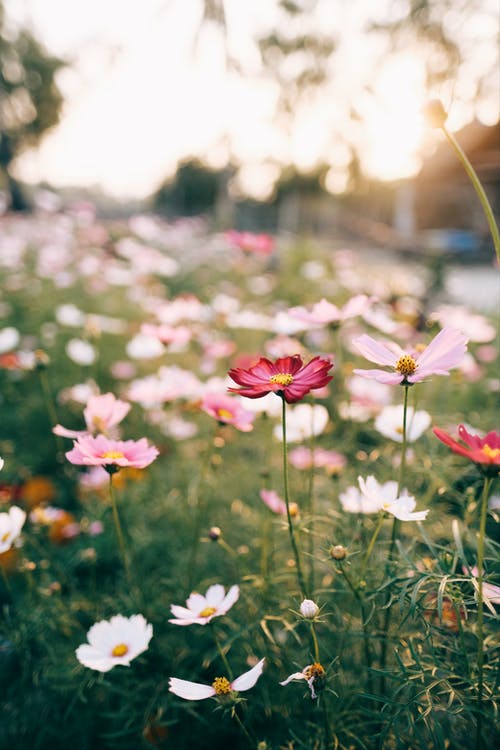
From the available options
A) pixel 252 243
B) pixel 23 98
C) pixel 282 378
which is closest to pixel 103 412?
pixel 282 378

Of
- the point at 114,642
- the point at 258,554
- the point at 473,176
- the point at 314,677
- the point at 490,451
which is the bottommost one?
the point at 258,554

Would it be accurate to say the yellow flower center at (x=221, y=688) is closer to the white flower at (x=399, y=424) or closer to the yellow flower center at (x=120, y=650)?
the yellow flower center at (x=120, y=650)

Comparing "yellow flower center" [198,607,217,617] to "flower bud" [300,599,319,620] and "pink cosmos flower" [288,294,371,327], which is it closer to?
"flower bud" [300,599,319,620]

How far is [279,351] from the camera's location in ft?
4.35

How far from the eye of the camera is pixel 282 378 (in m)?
0.67

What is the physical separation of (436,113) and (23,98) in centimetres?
1736

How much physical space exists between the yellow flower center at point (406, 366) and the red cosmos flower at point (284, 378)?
0.31 ft

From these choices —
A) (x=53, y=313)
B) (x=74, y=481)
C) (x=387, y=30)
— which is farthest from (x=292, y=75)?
(x=74, y=481)

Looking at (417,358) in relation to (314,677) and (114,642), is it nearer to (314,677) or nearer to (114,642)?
(314,677)

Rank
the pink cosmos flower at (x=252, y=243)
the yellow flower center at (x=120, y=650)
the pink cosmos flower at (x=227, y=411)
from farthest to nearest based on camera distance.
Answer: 1. the pink cosmos flower at (x=252, y=243)
2. the pink cosmos flower at (x=227, y=411)
3. the yellow flower center at (x=120, y=650)

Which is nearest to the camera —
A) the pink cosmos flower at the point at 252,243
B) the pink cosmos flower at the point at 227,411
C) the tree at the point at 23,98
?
the pink cosmos flower at the point at 227,411

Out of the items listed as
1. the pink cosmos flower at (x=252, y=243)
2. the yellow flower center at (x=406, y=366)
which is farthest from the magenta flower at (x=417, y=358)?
the pink cosmos flower at (x=252, y=243)

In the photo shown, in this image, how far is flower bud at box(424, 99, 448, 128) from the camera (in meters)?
0.60

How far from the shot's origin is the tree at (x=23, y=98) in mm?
13883
